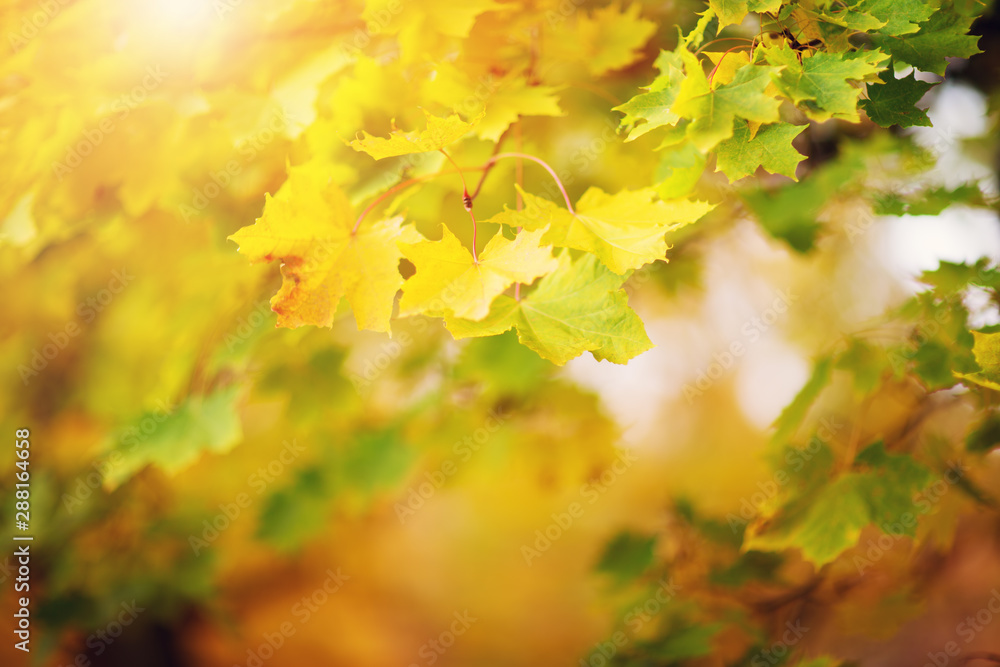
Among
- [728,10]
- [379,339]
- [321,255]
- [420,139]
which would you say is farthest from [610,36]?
[379,339]

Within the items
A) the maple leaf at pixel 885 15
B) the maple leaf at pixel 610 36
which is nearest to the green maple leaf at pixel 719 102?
the maple leaf at pixel 885 15

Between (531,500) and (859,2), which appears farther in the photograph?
(531,500)

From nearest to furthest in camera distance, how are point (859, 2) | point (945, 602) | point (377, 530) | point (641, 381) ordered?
point (859, 2), point (945, 602), point (641, 381), point (377, 530)

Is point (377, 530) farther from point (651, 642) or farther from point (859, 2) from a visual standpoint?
point (859, 2)

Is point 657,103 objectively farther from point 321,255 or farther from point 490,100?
point 321,255

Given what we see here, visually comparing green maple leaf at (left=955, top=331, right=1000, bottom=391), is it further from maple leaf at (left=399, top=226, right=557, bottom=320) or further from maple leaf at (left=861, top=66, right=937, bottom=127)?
maple leaf at (left=399, top=226, right=557, bottom=320)

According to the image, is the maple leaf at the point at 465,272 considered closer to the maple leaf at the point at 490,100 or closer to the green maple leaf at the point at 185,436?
the maple leaf at the point at 490,100

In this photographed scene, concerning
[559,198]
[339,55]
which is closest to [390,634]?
[559,198]
